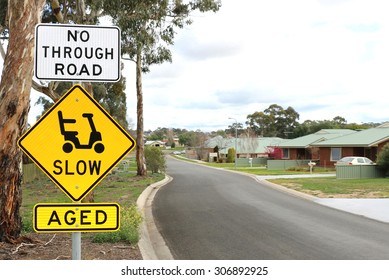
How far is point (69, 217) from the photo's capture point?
418 cm

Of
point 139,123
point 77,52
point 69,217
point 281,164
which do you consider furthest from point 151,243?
point 281,164

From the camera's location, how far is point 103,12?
2262cm

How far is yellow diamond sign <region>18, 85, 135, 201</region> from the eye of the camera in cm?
421

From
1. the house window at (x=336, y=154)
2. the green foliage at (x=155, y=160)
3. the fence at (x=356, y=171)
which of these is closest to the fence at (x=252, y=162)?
the house window at (x=336, y=154)

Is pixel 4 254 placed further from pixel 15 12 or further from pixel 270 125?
pixel 270 125

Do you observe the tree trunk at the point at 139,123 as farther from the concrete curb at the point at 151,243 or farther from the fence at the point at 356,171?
the concrete curb at the point at 151,243

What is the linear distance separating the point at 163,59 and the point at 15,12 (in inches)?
809

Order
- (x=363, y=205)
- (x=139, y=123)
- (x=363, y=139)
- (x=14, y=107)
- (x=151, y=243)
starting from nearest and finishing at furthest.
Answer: (x=14, y=107)
(x=151, y=243)
(x=363, y=205)
(x=139, y=123)
(x=363, y=139)

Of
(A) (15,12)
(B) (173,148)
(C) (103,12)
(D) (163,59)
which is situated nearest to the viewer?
(A) (15,12)

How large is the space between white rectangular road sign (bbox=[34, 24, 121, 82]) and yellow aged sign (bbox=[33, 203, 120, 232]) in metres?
1.17

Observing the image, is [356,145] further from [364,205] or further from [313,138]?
[364,205]

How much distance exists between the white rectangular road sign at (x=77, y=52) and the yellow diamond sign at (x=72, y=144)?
8.0 inches

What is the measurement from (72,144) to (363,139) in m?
40.8
